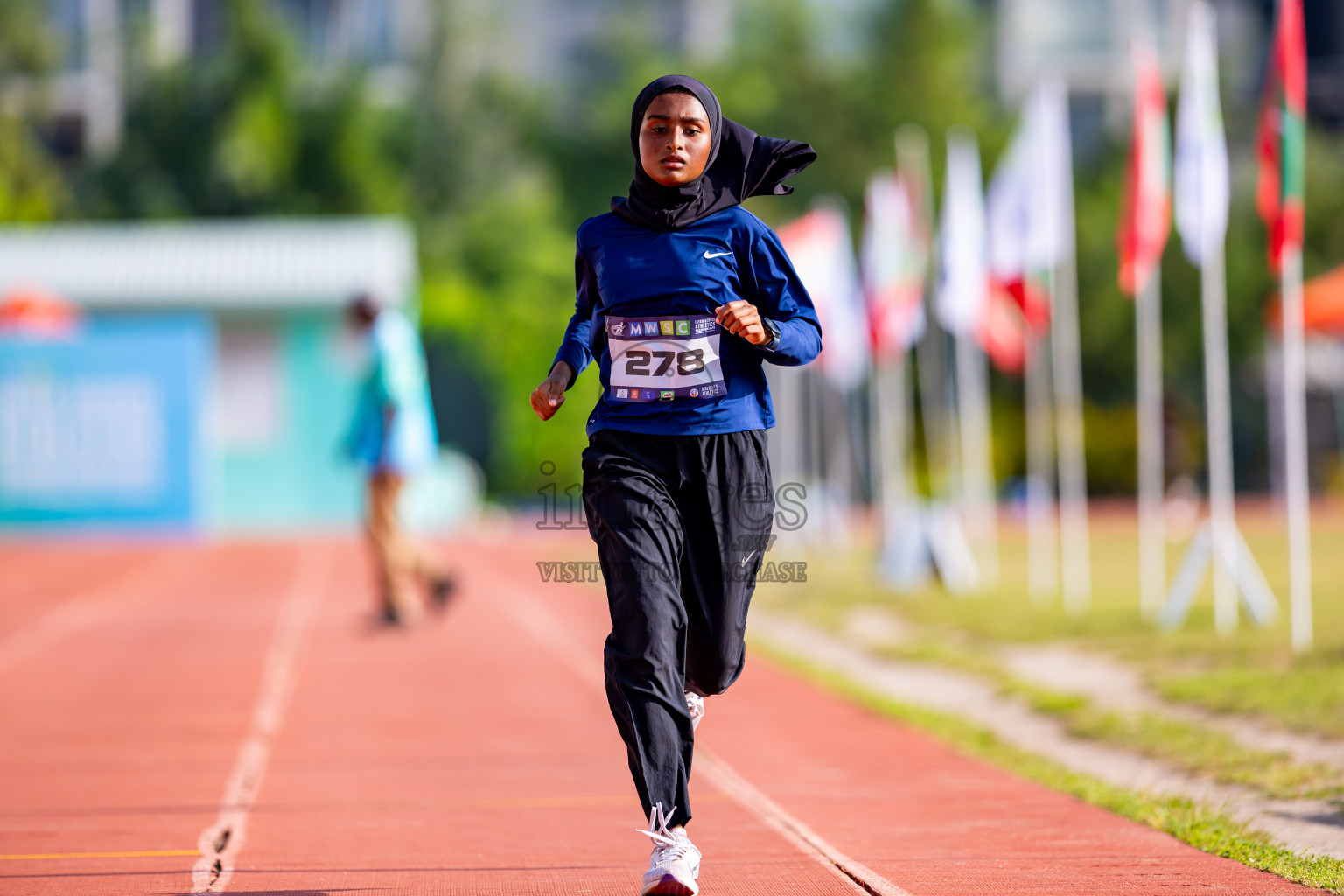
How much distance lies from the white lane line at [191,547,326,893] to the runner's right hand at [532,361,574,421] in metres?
1.54

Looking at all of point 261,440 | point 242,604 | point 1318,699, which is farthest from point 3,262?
point 1318,699

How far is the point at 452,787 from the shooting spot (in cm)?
629

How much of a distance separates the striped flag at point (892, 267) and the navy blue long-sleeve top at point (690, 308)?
12.0m

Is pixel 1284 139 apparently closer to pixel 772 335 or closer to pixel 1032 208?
pixel 1032 208

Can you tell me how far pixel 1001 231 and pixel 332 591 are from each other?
6657 millimetres

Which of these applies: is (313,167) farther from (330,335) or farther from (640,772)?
(640,772)

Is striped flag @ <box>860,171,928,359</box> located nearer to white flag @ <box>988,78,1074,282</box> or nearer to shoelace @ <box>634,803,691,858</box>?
white flag @ <box>988,78,1074,282</box>

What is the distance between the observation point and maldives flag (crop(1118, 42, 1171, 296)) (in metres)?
11.8

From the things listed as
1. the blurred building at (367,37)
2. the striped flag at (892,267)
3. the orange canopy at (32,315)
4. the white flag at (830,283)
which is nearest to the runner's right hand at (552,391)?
the striped flag at (892,267)

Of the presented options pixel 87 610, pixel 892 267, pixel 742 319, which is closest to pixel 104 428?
pixel 87 610

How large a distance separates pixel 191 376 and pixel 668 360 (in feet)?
66.8

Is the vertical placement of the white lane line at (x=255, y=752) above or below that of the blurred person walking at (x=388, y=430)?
below

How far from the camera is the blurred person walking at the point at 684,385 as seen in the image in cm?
434

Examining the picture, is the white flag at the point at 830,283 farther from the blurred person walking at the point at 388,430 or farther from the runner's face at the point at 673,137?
the runner's face at the point at 673,137
